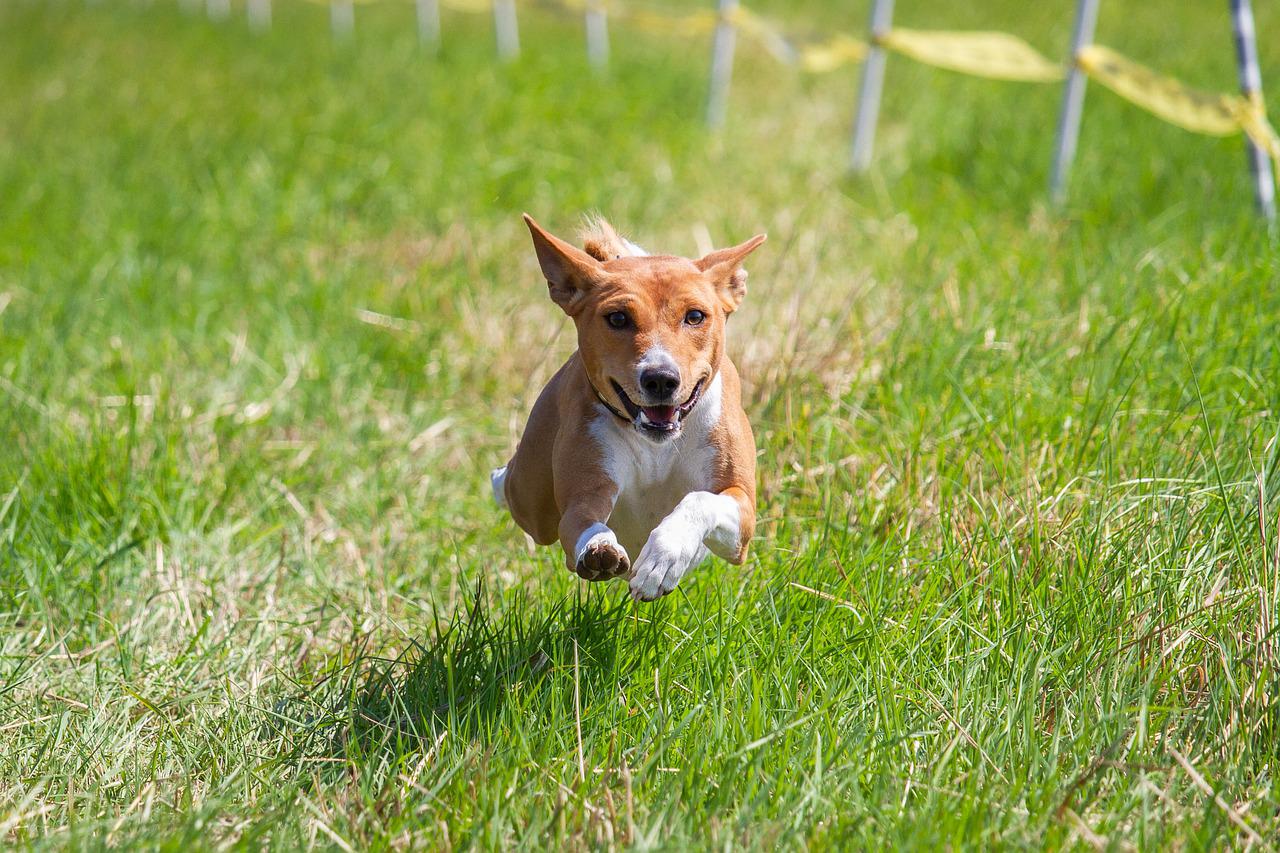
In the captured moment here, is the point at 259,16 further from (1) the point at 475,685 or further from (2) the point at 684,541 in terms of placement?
(2) the point at 684,541

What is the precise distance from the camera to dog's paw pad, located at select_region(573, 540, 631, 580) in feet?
7.58

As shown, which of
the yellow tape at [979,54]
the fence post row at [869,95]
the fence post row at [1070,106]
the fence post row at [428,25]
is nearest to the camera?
the fence post row at [1070,106]

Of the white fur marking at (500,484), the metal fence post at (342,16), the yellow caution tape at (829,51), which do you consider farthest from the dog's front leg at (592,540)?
the metal fence post at (342,16)

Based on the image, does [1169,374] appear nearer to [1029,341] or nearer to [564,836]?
[1029,341]

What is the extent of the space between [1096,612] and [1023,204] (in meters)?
4.14

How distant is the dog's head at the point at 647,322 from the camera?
7.79ft

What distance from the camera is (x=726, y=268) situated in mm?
2613

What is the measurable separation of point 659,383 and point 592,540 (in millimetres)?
298

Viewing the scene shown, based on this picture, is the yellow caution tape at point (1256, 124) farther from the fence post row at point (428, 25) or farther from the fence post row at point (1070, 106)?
the fence post row at point (428, 25)

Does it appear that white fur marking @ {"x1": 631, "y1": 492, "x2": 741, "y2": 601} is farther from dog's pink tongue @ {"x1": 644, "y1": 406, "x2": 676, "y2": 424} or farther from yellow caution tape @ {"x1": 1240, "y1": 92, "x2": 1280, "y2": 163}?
yellow caution tape @ {"x1": 1240, "y1": 92, "x2": 1280, "y2": 163}

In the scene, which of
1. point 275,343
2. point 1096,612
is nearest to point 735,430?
point 1096,612

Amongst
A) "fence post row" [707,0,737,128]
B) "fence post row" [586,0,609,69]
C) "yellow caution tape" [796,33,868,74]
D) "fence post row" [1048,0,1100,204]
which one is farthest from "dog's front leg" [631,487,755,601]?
"fence post row" [586,0,609,69]

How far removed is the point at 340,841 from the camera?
8.34 feet

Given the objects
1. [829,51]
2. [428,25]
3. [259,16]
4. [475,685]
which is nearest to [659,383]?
[475,685]
